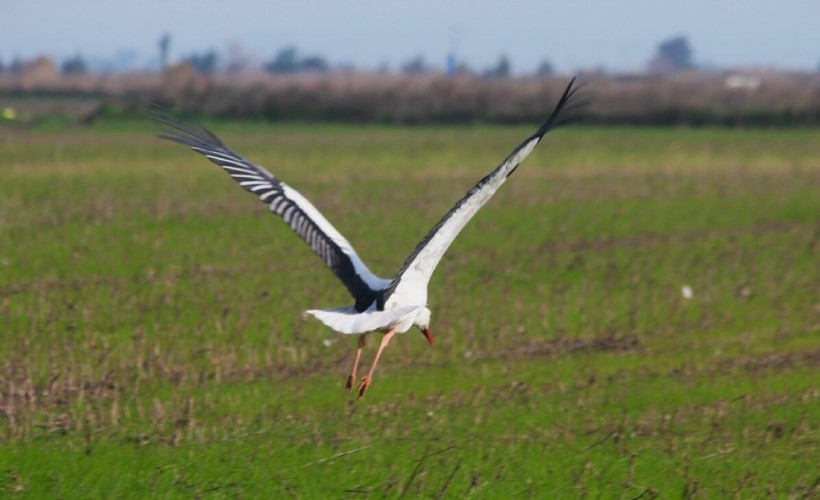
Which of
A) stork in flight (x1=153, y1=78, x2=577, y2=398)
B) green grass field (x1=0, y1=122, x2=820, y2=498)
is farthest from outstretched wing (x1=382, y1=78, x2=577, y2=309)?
green grass field (x1=0, y1=122, x2=820, y2=498)

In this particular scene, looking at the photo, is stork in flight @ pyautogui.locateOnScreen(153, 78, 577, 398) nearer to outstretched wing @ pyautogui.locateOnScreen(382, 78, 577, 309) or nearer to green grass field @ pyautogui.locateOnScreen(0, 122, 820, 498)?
outstretched wing @ pyautogui.locateOnScreen(382, 78, 577, 309)

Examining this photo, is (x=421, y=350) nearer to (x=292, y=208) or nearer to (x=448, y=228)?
(x=292, y=208)

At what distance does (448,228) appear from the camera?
912cm

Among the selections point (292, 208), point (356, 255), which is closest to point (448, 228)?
point (356, 255)

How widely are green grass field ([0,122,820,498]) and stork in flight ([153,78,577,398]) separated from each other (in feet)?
2.78

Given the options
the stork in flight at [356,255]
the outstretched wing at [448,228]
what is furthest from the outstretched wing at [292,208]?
the outstretched wing at [448,228]

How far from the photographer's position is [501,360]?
12875 mm

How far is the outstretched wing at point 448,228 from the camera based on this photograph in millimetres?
8766

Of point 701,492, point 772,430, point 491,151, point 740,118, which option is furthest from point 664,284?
point 740,118

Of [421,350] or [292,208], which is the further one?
[421,350]

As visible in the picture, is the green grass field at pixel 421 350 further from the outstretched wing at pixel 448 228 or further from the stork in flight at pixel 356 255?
the outstretched wing at pixel 448 228

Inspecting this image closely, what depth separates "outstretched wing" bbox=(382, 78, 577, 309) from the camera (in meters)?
8.77

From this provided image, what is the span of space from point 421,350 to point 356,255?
3.09 metres

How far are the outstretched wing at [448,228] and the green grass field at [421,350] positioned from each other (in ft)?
3.34
